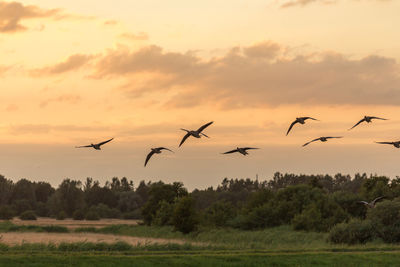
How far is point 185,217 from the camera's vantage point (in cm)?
10300

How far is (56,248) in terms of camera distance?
5525cm

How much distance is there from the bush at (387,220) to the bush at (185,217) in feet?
113

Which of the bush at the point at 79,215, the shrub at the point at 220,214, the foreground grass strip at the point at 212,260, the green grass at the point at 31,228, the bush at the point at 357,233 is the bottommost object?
the foreground grass strip at the point at 212,260

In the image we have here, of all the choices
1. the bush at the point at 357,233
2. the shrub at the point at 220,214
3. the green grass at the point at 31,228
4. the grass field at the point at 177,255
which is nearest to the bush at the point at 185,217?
the shrub at the point at 220,214

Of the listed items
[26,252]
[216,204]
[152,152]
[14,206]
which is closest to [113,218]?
[14,206]

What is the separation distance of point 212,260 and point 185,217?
5450cm

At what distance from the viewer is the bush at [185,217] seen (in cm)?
10256

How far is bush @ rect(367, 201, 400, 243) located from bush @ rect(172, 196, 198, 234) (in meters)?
34.4

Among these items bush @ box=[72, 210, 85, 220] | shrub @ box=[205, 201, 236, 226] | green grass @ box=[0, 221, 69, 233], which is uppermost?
bush @ box=[72, 210, 85, 220]

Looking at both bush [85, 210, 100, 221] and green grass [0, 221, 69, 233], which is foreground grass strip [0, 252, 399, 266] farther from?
bush [85, 210, 100, 221]

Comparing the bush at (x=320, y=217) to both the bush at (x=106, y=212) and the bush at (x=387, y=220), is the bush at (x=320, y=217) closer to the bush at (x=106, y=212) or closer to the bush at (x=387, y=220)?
the bush at (x=387, y=220)

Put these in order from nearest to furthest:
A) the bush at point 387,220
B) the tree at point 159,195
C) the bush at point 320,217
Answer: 1. the bush at point 387,220
2. the bush at point 320,217
3. the tree at point 159,195

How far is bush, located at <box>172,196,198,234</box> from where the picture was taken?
102562 millimetres

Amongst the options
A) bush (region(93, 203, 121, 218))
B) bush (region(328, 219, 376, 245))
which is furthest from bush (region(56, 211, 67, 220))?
bush (region(328, 219, 376, 245))
